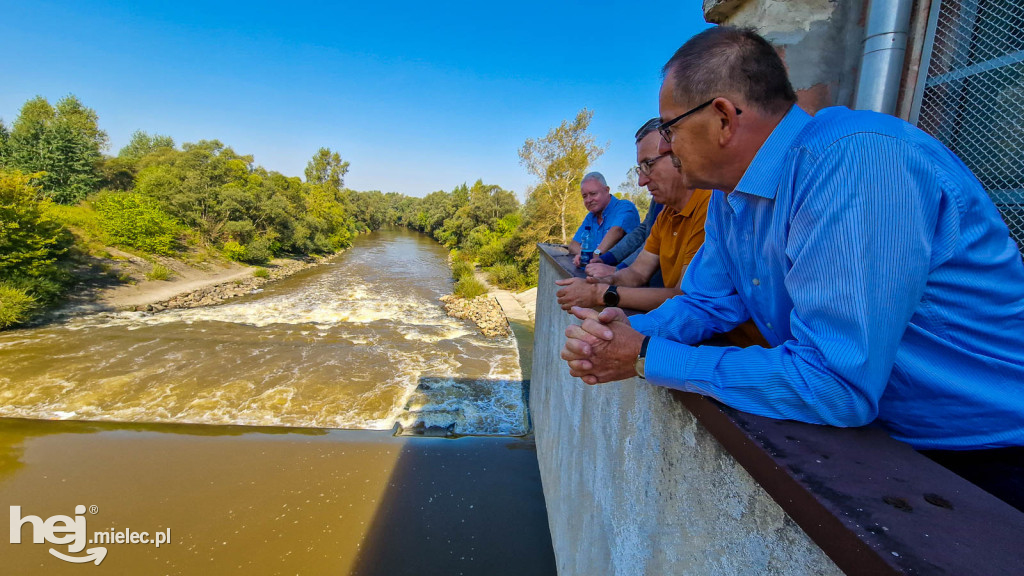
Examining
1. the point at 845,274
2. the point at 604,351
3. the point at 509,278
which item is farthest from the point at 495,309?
the point at 845,274

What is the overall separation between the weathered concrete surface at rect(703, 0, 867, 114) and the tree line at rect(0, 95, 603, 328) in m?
18.4

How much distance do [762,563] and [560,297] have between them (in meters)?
1.79

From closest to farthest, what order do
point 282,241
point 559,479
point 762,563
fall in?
1. point 762,563
2. point 559,479
3. point 282,241

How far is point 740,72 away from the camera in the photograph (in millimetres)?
1167

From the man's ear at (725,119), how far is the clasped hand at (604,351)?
23.5 inches

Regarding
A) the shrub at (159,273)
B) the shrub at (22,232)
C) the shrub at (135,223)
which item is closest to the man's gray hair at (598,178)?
the shrub at (22,232)

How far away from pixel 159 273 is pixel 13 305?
286 inches

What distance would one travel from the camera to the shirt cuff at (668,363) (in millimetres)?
1106

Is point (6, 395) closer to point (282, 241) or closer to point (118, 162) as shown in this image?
point (282, 241)

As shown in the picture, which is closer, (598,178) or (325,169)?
(598,178)

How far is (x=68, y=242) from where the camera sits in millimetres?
16906

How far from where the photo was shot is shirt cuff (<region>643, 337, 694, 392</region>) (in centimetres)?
111

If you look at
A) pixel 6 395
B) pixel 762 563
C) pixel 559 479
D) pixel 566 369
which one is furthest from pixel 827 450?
pixel 6 395

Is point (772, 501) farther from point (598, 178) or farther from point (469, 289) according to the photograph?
point (469, 289)
